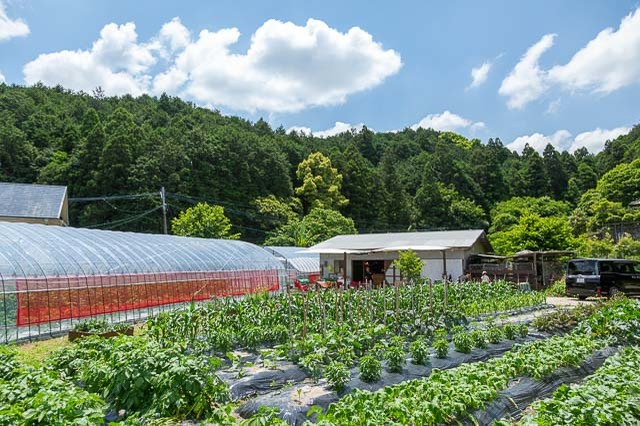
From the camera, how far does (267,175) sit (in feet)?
148

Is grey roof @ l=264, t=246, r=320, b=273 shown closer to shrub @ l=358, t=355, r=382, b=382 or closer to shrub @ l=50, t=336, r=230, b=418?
shrub @ l=358, t=355, r=382, b=382

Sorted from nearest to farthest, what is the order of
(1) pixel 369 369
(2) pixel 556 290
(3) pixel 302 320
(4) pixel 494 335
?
1. (1) pixel 369 369
2. (4) pixel 494 335
3. (3) pixel 302 320
4. (2) pixel 556 290

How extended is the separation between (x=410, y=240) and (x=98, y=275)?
1802cm

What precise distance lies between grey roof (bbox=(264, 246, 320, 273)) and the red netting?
8.39 metres

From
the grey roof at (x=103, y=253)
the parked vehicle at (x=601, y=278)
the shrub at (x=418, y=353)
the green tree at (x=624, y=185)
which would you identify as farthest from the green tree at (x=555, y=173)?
the shrub at (x=418, y=353)

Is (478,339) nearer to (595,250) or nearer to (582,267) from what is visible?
(582,267)

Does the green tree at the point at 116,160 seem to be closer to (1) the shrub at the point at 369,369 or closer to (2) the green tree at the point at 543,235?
(2) the green tree at the point at 543,235

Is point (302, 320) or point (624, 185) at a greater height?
point (624, 185)

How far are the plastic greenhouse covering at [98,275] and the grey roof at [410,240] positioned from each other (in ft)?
29.6

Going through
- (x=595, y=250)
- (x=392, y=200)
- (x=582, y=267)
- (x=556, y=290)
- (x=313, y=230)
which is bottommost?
(x=556, y=290)

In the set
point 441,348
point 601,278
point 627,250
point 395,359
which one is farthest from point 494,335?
point 627,250

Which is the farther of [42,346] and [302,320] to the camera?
[42,346]

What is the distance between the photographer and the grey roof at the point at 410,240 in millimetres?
23016

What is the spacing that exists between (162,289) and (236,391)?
8605mm
